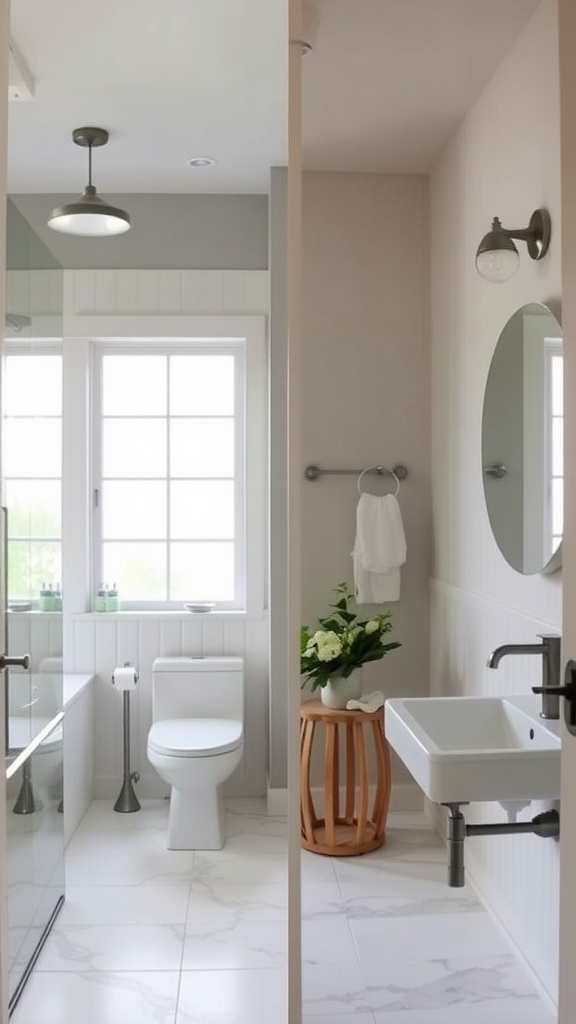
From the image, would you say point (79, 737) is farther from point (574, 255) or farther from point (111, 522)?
point (574, 255)

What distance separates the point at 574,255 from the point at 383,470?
80 centimetres

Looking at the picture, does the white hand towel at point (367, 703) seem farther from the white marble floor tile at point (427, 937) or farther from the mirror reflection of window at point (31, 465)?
the mirror reflection of window at point (31, 465)

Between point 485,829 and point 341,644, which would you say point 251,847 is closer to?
point 341,644

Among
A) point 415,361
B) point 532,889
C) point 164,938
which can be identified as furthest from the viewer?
point 164,938

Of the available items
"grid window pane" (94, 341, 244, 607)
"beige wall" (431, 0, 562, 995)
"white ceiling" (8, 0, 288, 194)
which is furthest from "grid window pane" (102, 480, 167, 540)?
"beige wall" (431, 0, 562, 995)

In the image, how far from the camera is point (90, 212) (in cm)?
358

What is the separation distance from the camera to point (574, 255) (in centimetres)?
158

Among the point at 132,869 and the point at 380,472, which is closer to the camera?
the point at 380,472

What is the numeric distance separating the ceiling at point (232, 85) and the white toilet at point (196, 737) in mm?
2015

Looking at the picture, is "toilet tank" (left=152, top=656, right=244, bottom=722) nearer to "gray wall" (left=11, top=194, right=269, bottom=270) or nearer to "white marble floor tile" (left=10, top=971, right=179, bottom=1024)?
"white marble floor tile" (left=10, top=971, right=179, bottom=1024)

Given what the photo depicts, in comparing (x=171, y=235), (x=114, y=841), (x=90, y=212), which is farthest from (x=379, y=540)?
(x=171, y=235)

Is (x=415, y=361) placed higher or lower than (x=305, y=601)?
higher

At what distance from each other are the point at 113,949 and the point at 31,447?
1.47 metres

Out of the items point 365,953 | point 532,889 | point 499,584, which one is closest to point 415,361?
point 499,584
